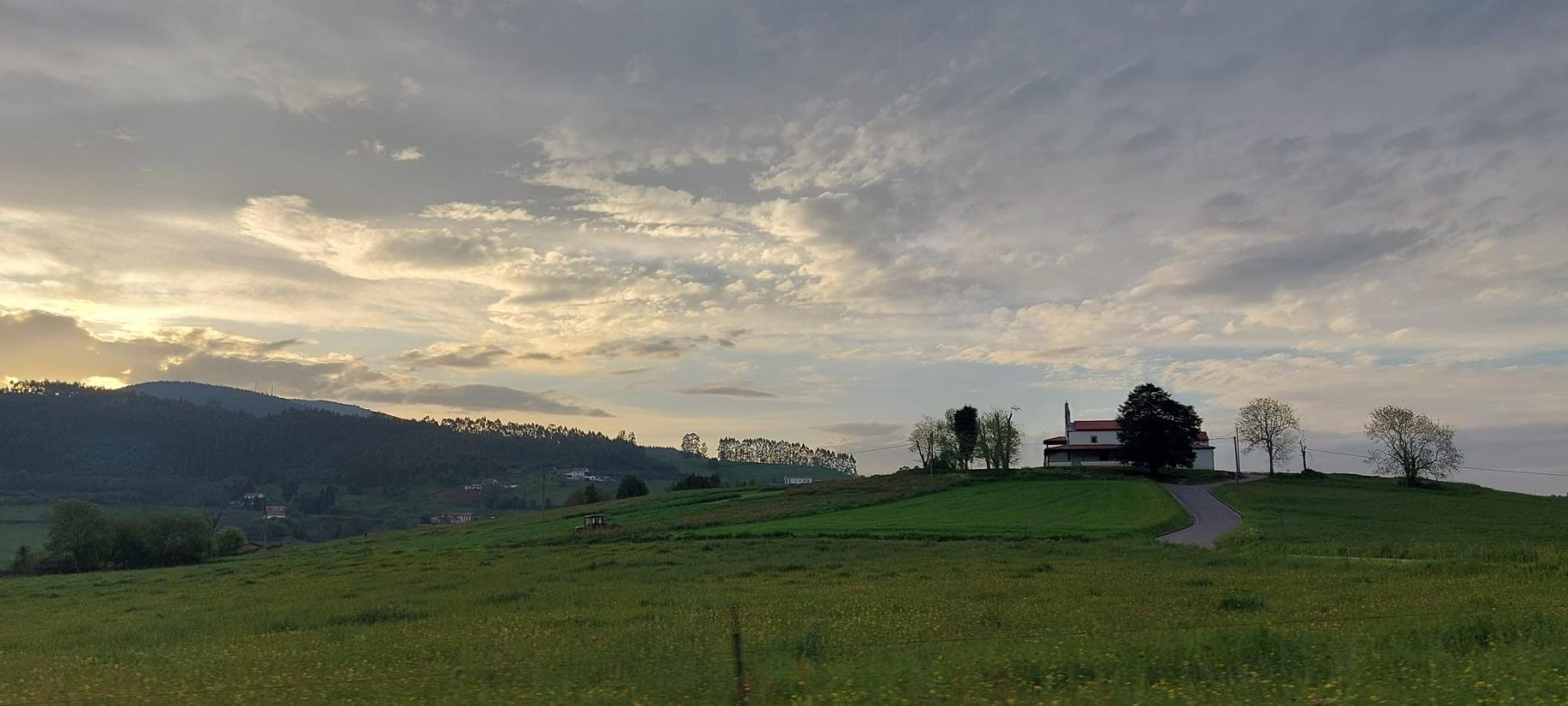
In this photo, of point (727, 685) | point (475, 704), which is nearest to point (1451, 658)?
point (727, 685)

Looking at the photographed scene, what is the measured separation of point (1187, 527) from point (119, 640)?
231 feet

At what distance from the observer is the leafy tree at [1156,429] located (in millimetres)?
140750

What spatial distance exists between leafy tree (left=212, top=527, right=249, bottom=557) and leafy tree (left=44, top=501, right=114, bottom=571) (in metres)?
14.0

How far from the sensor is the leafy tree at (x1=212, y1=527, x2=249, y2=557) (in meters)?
110

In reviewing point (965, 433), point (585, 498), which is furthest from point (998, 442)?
point (585, 498)

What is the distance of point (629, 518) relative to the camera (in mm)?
102750

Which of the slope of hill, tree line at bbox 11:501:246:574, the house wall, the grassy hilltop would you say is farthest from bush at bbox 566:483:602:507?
the grassy hilltop

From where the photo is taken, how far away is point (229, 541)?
366 ft

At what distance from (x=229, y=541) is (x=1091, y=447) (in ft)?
476

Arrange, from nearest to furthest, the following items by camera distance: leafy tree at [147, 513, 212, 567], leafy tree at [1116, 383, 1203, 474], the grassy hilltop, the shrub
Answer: the grassy hilltop, the shrub, leafy tree at [147, 513, 212, 567], leafy tree at [1116, 383, 1203, 474]

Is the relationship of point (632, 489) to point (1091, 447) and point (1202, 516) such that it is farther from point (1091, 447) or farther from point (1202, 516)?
point (1202, 516)

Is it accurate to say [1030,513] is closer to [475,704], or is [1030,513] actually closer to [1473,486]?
[475,704]

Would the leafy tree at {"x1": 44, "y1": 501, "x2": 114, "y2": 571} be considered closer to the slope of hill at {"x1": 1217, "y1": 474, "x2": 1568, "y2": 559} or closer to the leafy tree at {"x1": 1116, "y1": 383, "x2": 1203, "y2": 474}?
the slope of hill at {"x1": 1217, "y1": 474, "x2": 1568, "y2": 559}

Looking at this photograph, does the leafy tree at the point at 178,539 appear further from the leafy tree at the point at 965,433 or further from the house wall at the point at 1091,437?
the house wall at the point at 1091,437
